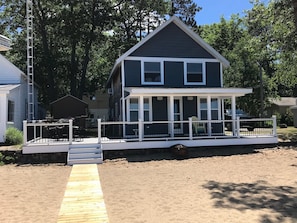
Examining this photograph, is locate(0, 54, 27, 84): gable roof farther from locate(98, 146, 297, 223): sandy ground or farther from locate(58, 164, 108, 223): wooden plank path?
locate(58, 164, 108, 223): wooden plank path

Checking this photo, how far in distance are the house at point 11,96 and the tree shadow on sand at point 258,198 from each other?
12388 mm

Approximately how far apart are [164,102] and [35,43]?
718 inches

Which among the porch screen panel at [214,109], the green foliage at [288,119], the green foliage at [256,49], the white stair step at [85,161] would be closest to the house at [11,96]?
the white stair step at [85,161]

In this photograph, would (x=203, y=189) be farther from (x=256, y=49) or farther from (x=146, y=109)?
(x=256, y=49)

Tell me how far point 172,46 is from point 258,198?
1258cm

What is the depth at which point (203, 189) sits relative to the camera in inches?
338

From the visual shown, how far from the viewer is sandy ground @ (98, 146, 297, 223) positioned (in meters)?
6.32

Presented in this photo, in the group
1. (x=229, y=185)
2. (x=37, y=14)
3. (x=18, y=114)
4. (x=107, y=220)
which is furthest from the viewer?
(x=37, y=14)

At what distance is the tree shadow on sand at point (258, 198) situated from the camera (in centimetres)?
639

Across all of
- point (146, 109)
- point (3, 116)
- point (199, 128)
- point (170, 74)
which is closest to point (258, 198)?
point (199, 128)

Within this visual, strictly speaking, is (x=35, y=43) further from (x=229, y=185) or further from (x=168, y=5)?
(x=229, y=185)

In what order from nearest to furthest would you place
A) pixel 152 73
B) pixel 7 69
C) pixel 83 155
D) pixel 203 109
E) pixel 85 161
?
1. pixel 85 161
2. pixel 83 155
3. pixel 152 73
4. pixel 203 109
5. pixel 7 69

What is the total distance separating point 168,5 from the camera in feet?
108

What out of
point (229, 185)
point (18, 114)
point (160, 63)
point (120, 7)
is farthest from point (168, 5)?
point (229, 185)
